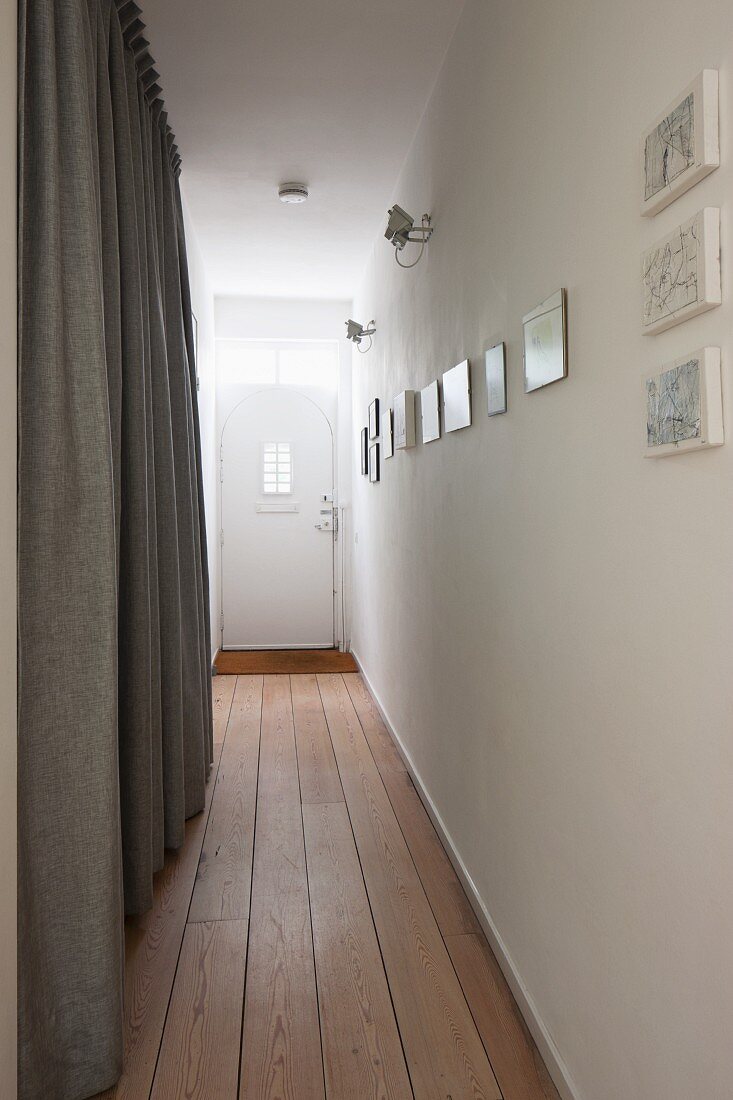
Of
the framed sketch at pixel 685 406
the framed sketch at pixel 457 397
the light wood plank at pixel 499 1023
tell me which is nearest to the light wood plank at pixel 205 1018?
the light wood plank at pixel 499 1023

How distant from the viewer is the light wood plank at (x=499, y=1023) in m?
1.56

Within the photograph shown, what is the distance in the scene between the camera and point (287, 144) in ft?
10.8

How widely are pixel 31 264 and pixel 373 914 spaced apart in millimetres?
1865

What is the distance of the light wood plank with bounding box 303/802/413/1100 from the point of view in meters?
1.59

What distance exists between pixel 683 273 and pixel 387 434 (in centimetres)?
297

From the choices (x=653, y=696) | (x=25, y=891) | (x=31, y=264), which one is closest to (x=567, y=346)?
(x=653, y=696)

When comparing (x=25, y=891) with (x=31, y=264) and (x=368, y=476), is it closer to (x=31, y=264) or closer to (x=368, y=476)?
(x=31, y=264)

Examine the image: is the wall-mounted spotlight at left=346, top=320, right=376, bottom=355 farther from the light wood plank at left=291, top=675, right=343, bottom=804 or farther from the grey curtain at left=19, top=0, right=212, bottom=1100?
the grey curtain at left=19, top=0, right=212, bottom=1100

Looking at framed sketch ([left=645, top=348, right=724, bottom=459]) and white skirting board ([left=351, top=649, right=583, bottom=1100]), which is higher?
framed sketch ([left=645, top=348, right=724, bottom=459])

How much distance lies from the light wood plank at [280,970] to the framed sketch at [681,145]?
1.71m

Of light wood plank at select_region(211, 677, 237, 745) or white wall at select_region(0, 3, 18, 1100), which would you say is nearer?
white wall at select_region(0, 3, 18, 1100)

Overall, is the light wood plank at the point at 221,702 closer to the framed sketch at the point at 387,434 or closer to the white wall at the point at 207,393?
the white wall at the point at 207,393

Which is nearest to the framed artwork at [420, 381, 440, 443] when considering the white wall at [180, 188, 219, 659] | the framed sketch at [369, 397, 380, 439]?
the framed sketch at [369, 397, 380, 439]

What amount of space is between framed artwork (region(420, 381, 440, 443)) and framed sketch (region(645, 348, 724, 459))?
62.1 inches
